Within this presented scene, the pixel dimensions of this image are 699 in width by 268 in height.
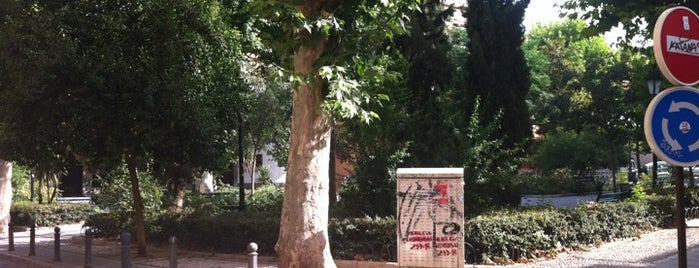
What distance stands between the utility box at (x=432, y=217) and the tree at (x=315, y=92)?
1.01 meters

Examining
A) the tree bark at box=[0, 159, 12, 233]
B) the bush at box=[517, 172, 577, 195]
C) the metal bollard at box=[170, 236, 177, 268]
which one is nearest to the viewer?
the metal bollard at box=[170, 236, 177, 268]

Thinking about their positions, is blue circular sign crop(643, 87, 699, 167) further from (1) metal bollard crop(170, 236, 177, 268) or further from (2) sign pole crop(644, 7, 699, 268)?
(1) metal bollard crop(170, 236, 177, 268)

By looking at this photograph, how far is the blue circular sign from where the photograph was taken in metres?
4.42

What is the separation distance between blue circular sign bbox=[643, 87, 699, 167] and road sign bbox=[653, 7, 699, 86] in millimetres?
172

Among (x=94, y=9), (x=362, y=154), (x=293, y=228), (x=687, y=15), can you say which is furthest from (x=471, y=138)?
(x=687, y=15)

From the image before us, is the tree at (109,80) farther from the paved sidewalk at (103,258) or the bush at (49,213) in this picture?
the bush at (49,213)

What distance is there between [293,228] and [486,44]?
961cm

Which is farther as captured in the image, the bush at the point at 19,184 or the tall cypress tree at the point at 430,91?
the bush at the point at 19,184

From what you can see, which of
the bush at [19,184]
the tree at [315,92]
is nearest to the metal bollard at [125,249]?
the tree at [315,92]

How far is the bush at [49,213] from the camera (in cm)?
2412

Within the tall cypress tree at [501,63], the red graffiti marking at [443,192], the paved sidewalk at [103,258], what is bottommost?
the paved sidewalk at [103,258]

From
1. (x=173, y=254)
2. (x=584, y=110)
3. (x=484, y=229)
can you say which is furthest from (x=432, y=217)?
(x=584, y=110)

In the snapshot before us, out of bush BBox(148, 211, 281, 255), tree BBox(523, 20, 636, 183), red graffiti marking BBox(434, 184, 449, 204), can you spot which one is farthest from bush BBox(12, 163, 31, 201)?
red graffiti marking BBox(434, 184, 449, 204)

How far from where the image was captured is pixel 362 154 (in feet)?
46.1
